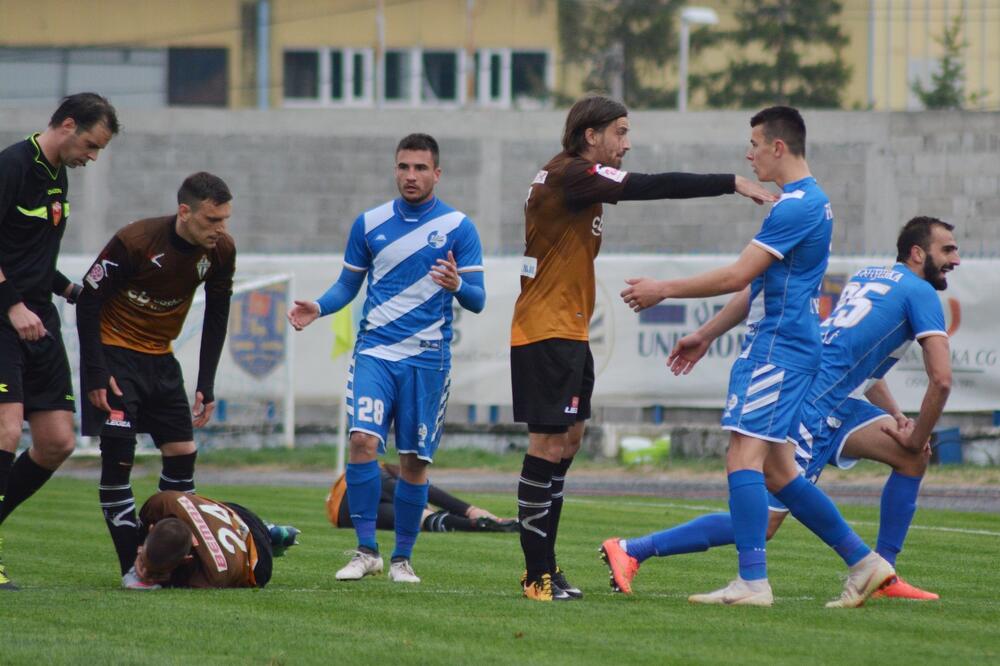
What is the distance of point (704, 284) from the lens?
22.1ft

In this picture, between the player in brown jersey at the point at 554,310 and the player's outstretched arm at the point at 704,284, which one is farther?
the player in brown jersey at the point at 554,310

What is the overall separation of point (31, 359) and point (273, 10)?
31934 mm

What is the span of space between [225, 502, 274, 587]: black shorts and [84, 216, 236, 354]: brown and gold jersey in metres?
0.97

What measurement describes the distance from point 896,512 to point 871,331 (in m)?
0.99

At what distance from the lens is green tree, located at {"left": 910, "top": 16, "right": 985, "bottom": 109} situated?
36.9 metres

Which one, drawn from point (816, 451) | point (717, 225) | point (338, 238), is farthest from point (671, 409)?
point (816, 451)

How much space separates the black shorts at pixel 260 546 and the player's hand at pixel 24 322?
4.41ft

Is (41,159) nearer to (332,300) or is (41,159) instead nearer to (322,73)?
(332,300)

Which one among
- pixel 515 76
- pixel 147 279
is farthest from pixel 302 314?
pixel 515 76

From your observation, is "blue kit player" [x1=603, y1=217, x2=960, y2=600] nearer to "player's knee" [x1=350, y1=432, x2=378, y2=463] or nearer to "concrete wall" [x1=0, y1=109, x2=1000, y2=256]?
"player's knee" [x1=350, y1=432, x2=378, y2=463]

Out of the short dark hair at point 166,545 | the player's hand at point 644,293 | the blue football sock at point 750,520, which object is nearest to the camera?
the player's hand at point 644,293

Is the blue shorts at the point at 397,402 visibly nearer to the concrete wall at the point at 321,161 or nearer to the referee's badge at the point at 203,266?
the referee's badge at the point at 203,266

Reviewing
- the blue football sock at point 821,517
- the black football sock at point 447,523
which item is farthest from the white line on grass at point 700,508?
the blue football sock at point 821,517

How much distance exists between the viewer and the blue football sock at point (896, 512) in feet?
26.8
